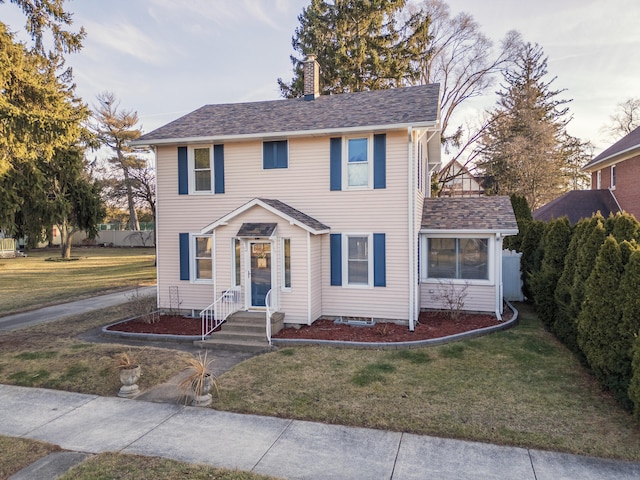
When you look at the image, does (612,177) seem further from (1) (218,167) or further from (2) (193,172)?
(2) (193,172)

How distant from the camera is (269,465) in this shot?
4.74 meters

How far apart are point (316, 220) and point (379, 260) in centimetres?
211

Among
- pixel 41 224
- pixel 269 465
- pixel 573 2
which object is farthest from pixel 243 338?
pixel 41 224

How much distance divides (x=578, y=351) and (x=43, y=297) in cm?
1892

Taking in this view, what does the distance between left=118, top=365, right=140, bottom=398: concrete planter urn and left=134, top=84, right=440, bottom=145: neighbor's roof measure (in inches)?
276

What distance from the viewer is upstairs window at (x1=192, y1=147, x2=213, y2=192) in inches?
488

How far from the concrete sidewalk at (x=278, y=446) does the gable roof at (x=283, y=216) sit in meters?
5.33

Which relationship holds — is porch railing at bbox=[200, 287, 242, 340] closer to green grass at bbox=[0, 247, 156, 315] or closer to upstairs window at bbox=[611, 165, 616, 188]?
green grass at bbox=[0, 247, 156, 315]

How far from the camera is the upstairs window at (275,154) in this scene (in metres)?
11.8

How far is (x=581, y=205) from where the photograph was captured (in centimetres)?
2272

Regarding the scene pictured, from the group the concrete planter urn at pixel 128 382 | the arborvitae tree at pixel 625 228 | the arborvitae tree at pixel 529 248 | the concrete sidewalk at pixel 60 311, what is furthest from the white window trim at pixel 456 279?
the concrete sidewalk at pixel 60 311

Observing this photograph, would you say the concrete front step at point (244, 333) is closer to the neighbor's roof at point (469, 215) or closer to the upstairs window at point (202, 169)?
the upstairs window at point (202, 169)

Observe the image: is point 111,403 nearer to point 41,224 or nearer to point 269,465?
point 269,465

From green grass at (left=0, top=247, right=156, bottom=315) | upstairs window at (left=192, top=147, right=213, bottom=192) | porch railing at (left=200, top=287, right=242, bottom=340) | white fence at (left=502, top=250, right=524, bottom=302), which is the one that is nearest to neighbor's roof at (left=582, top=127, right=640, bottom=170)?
white fence at (left=502, top=250, right=524, bottom=302)
